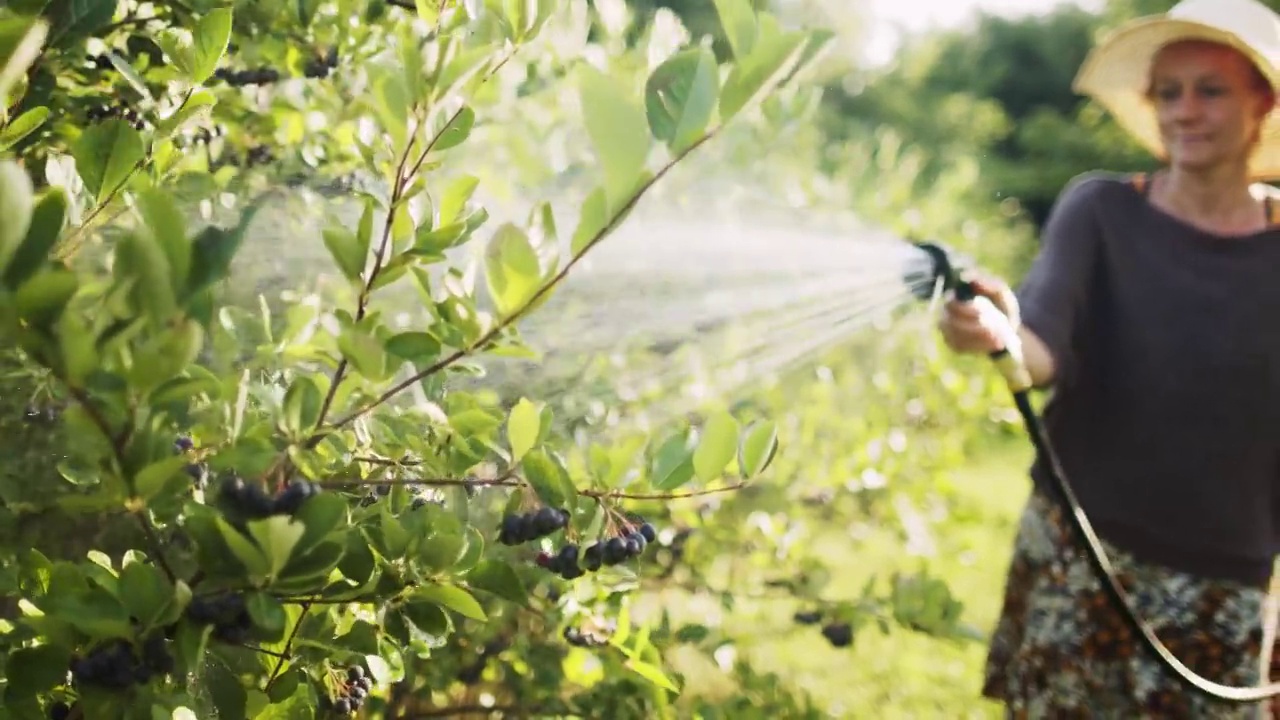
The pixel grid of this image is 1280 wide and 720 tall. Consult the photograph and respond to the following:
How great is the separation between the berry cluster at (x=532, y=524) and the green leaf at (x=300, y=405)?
0.18 metres

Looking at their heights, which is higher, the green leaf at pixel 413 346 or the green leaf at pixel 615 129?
the green leaf at pixel 615 129

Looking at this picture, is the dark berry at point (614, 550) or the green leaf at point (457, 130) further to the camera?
the dark berry at point (614, 550)

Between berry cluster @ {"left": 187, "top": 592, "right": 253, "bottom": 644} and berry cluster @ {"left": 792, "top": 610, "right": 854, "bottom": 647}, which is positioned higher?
berry cluster @ {"left": 187, "top": 592, "right": 253, "bottom": 644}

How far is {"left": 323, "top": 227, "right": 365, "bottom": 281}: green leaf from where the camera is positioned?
53cm

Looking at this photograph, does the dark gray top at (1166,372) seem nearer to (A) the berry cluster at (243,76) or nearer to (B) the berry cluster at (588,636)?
(B) the berry cluster at (588,636)

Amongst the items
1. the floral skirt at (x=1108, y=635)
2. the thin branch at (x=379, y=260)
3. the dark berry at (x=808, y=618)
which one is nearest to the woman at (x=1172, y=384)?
the floral skirt at (x=1108, y=635)

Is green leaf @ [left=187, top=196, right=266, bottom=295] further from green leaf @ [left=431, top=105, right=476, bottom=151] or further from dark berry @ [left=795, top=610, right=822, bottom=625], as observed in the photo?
dark berry @ [left=795, top=610, right=822, bottom=625]

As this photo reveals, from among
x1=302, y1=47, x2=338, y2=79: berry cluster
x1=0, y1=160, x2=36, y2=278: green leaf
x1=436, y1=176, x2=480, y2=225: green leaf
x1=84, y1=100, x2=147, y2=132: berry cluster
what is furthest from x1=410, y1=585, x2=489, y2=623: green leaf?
x1=302, y1=47, x2=338, y2=79: berry cluster

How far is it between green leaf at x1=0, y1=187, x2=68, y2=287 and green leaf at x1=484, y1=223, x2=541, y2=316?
0.20 metres

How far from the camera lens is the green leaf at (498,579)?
2.14 ft

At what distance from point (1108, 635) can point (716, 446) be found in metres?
1.27

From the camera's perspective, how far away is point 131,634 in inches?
21.5

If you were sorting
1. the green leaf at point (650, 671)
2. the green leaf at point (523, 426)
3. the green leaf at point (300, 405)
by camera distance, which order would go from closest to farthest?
1. the green leaf at point (300, 405)
2. the green leaf at point (523, 426)
3. the green leaf at point (650, 671)

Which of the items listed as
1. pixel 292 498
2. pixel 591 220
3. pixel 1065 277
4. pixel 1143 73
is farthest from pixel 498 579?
pixel 1143 73
